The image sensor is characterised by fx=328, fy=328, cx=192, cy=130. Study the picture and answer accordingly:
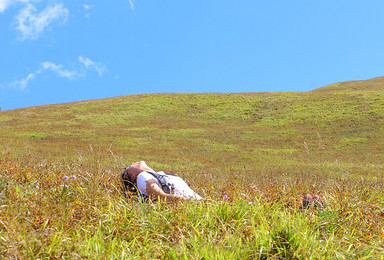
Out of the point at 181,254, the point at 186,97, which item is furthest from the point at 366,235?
the point at 186,97

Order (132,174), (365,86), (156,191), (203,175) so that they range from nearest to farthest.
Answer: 1. (156,191)
2. (132,174)
3. (203,175)
4. (365,86)

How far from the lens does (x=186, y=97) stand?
167 ft

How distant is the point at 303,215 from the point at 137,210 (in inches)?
85.4

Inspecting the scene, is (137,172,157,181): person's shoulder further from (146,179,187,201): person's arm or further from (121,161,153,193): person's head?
(121,161,153,193): person's head

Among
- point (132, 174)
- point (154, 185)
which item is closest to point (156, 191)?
point (154, 185)

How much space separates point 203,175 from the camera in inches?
361

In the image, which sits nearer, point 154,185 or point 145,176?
point 154,185

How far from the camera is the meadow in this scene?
131 inches

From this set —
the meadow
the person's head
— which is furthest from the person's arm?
the person's head

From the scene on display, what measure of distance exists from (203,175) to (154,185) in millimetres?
4235

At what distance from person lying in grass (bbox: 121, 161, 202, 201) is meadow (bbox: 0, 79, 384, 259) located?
25 centimetres

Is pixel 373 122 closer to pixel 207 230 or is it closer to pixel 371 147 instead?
pixel 371 147

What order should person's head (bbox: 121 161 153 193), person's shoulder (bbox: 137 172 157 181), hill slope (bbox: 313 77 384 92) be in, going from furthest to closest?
hill slope (bbox: 313 77 384 92) < person's head (bbox: 121 161 153 193) < person's shoulder (bbox: 137 172 157 181)

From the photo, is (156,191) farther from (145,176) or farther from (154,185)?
(145,176)
